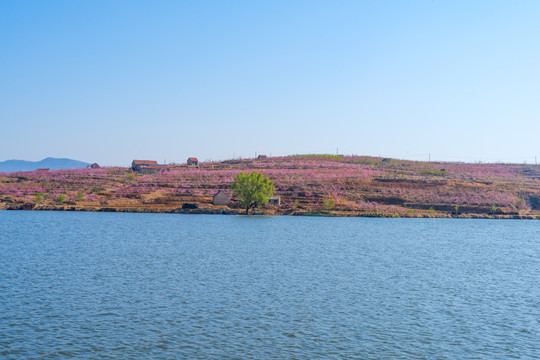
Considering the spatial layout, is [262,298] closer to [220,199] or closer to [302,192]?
[220,199]

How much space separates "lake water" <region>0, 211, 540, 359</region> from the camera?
2328 cm

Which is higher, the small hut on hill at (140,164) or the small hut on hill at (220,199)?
the small hut on hill at (140,164)

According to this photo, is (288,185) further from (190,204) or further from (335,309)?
(335,309)

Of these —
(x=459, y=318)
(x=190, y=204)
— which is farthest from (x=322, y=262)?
(x=190, y=204)

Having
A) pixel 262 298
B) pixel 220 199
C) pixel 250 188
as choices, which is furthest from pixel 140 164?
pixel 262 298

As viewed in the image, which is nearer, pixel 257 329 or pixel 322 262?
pixel 257 329

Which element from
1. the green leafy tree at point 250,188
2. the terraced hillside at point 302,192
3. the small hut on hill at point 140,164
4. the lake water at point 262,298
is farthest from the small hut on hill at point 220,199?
the small hut on hill at point 140,164

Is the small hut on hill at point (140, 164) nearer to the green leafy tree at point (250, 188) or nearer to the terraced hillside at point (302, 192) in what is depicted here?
the terraced hillside at point (302, 192)

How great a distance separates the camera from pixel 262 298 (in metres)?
32.0

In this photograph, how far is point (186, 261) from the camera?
150ft

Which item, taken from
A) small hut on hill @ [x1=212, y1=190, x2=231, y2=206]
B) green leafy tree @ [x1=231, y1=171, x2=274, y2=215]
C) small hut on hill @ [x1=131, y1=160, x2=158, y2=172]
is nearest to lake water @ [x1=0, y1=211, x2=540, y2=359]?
green leafy tree @ [x1=231, y1=171, x2=274, y2=215]

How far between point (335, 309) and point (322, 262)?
57.2ft

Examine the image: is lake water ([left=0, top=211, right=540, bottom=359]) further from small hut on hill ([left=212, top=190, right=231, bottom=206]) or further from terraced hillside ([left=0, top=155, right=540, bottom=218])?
terraced hillside ([left=0, top=155, right=540, bottom=218])

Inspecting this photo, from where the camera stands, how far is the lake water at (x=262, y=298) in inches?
917
